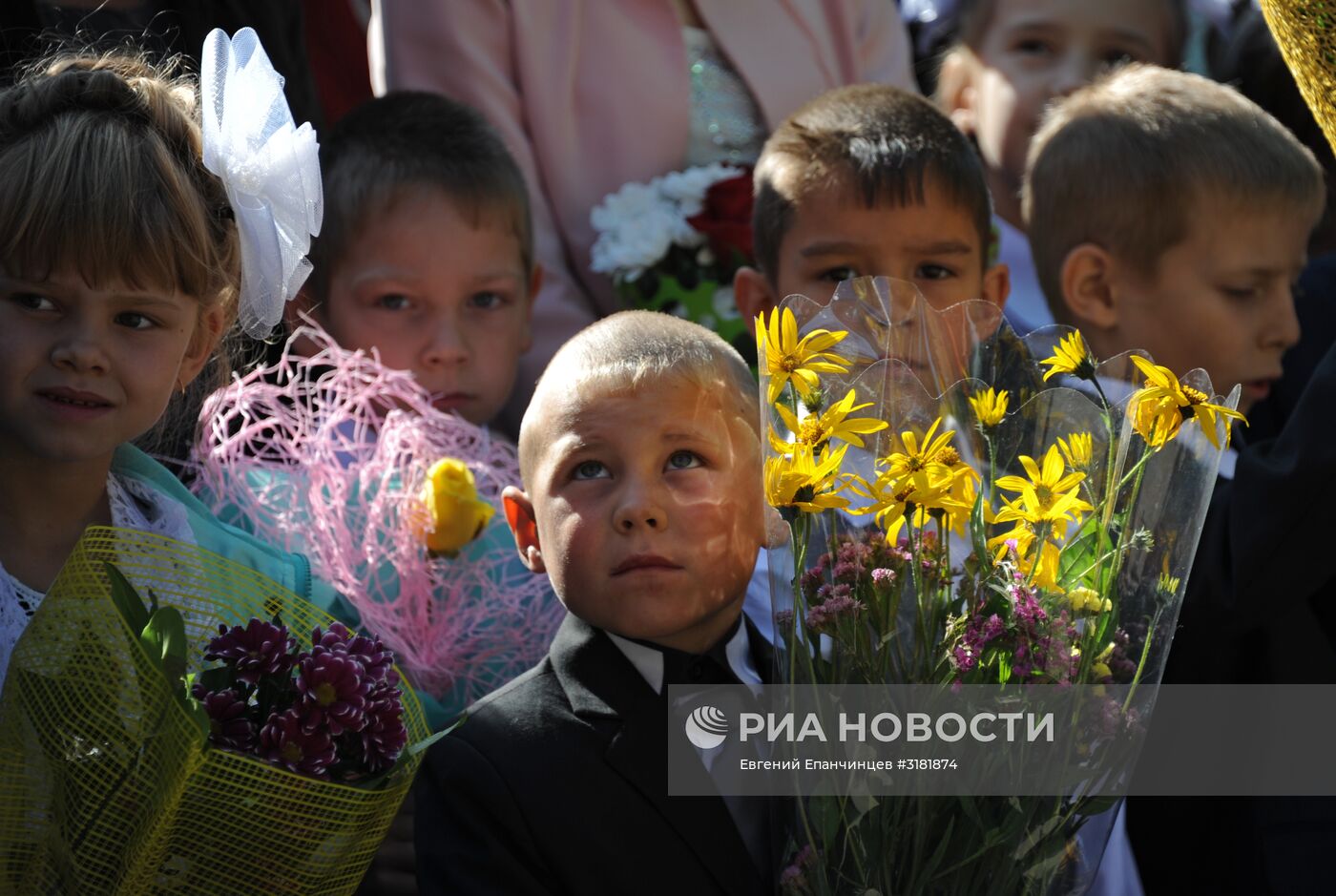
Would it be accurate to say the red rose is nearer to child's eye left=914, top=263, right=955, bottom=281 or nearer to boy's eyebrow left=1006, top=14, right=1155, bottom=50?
child's eye left=914, top=263, right=955, bottom=281

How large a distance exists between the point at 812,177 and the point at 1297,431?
106 centimetres

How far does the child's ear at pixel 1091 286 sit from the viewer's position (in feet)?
11.1

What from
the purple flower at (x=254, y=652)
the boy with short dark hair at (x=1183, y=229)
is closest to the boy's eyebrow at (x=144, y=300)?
the purple flower at (x=254, y=652)

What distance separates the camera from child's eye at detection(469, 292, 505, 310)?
10.6 ft

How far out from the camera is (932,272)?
3.11m

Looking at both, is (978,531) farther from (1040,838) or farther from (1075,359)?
(1040,838)

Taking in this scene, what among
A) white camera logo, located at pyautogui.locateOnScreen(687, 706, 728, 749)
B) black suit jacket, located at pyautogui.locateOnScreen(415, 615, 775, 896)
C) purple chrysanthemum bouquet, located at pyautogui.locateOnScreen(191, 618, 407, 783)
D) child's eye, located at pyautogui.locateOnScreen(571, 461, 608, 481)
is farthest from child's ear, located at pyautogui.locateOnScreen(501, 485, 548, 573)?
purple chrysanthemum bouquet, located at pyautogui.locateOnScreen(191, 618, 407, 783)

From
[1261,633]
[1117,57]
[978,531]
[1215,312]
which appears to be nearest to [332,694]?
[978,531]

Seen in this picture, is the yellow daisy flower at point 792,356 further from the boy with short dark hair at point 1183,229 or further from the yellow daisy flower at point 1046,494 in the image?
the boy with short dark hair at point 1183,229

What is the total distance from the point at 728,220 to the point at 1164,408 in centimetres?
178

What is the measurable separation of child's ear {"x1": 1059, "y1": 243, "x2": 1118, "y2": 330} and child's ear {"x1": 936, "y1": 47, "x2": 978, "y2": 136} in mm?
965

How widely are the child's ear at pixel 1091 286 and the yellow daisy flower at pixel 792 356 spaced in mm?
1716

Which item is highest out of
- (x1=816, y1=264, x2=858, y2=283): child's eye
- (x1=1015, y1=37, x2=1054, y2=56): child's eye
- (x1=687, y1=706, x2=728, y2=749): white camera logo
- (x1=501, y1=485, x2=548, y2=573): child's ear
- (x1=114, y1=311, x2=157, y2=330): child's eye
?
(x1=114, y1=311, x2=157, y2=330): child's eye

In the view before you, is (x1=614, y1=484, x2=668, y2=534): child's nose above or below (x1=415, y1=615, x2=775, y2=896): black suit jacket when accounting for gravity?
above
